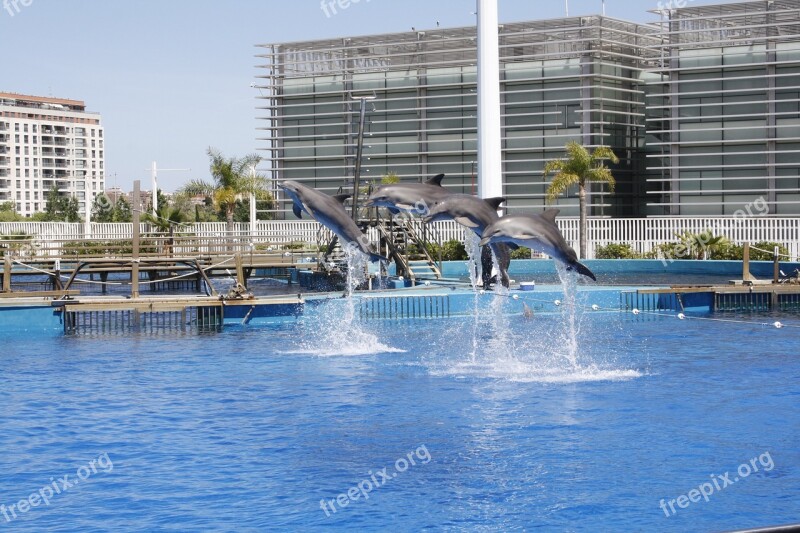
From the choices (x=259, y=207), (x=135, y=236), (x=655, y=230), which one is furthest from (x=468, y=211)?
(x=259, y=207)

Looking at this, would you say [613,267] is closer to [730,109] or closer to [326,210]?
[730,109]

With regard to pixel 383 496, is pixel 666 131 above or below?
above

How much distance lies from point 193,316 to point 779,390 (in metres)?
14.3

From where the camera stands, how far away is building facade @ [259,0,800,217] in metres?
44.4

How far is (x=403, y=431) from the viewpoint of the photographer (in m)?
13.7

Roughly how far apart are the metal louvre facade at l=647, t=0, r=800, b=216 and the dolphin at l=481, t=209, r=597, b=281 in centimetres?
3084

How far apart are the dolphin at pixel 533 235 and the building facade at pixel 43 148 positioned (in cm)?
13331

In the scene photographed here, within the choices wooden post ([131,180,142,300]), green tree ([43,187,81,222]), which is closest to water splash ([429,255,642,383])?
wooden post ([131,180,142,300])

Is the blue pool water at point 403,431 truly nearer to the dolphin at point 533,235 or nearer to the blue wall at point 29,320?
the blue wall at point 29,320

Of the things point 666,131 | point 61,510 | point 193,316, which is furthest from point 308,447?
point 666,131

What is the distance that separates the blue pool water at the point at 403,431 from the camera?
1062cm

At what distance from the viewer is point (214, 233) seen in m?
50.0

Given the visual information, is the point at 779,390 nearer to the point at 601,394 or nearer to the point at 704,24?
the point at 601,394

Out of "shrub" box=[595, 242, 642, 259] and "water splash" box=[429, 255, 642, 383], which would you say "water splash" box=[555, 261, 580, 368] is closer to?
"water splash" box=[429, 255, 642, 383]
